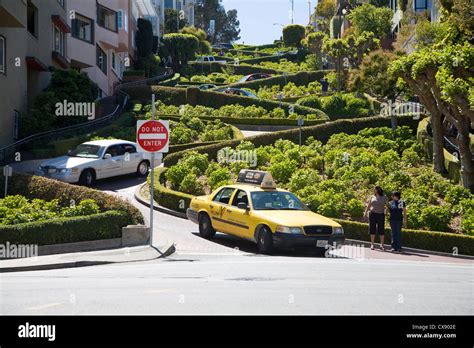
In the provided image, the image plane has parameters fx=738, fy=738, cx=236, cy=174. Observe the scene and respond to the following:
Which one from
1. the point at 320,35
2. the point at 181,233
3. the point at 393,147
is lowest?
the point at 181,233

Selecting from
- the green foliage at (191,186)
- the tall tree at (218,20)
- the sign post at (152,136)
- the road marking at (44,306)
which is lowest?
the road marking at (44,306)

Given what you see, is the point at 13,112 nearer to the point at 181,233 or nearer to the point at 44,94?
the point at 44,94

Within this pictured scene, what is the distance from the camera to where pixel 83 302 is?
8781 millimetres

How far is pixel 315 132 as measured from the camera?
35531 millimetres

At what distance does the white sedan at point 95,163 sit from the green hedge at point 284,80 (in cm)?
3540

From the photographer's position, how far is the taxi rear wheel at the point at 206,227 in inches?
750

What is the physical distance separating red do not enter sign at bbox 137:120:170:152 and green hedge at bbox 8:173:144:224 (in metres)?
1.77

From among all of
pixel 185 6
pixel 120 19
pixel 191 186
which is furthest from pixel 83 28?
pixel 185 6

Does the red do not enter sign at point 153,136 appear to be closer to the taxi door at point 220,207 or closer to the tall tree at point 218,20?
the taxi door at point 220,207

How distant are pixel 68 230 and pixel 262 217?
14.4ft

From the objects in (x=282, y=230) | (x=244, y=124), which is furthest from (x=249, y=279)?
(x=244, y=124)

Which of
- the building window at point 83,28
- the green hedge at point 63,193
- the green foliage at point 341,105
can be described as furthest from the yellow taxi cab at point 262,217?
the building window at point 83,28

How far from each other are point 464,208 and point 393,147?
9.99 meters

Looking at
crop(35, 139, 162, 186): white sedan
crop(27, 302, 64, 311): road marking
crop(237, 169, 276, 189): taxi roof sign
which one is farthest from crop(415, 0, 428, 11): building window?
crop(27, 302, 64, 311): road marking
